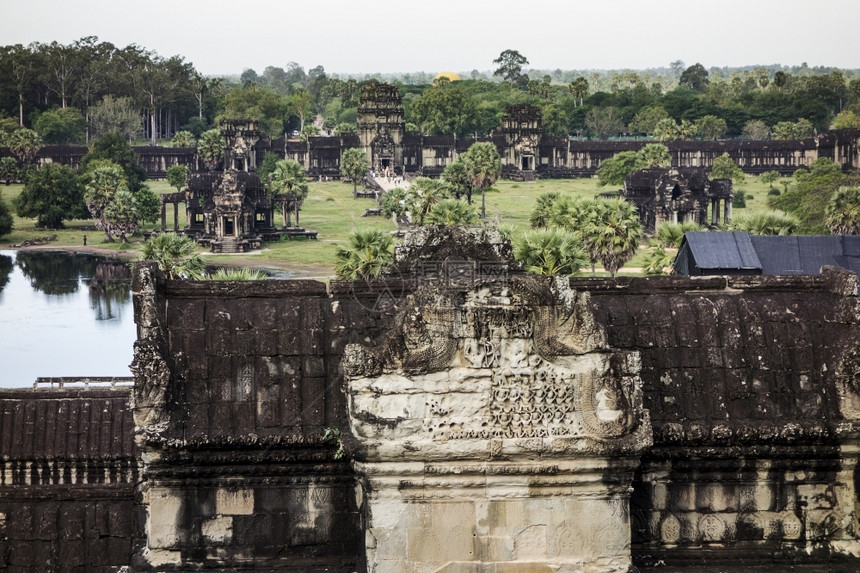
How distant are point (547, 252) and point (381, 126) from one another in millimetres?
99798

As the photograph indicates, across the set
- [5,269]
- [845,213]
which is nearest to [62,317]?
[5,269]

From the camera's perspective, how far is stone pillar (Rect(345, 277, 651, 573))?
36.0ft

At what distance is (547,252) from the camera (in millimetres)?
42625

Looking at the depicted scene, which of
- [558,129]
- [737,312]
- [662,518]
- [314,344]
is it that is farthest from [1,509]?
[558,129]

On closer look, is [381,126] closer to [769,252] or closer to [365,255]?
[365,255]

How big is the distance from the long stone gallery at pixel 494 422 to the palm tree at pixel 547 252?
29515 millimetres

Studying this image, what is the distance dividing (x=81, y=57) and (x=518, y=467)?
180m

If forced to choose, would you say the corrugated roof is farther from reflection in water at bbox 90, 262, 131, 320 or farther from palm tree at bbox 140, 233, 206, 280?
reflection in water at bbox 90, 262, 131, 320

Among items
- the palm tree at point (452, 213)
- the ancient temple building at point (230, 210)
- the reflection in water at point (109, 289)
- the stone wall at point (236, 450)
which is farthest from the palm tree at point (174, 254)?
the ancient temple building at point (230, 210)

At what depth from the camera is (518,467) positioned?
1105 centimetres

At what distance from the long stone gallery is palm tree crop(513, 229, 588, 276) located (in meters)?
29.5

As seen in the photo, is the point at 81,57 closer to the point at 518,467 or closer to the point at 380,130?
the point at 380,130

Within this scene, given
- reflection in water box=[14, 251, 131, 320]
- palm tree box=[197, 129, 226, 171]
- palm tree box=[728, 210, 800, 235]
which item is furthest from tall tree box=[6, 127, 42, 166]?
palm tree box=[728, 210, 800, 235]

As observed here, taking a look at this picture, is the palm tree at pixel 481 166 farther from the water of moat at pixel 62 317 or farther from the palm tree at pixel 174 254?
the palm tree at pixel 174 254
